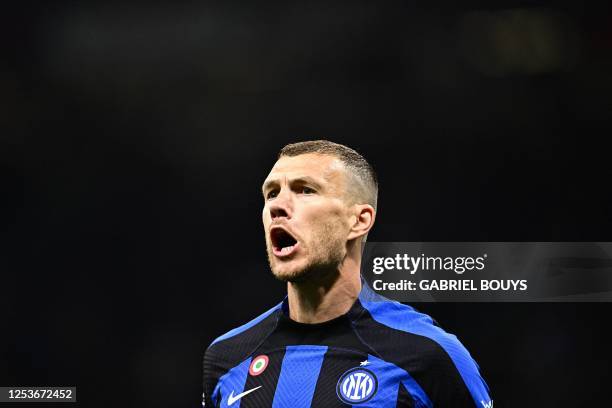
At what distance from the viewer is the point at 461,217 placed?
267 cm

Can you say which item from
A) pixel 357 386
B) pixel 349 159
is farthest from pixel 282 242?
pixel 357 386

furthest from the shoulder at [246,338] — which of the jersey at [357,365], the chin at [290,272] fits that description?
the chin at [290,272]

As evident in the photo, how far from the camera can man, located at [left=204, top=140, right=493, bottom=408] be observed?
171cm

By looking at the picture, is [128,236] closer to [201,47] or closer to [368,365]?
[201,47]

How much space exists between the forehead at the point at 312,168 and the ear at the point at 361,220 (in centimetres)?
9

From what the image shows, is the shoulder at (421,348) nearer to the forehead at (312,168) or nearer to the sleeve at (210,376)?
the forehead at (312,168)

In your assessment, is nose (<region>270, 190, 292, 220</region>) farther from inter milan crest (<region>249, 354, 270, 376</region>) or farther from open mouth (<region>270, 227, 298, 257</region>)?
inter milan crest (<region>249, 354, 270, 376</region>)

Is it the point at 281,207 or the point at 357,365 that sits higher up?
the point at 281,207

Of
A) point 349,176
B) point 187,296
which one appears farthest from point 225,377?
point 187,296

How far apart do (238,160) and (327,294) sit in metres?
1.06

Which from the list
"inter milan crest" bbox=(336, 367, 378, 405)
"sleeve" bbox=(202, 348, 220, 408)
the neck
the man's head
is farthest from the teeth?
"sleeve" bbox=(202, 348, 220, 408)

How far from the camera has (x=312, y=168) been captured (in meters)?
1.81

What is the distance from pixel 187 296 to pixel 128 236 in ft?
1.04

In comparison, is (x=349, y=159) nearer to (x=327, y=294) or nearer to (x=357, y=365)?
(x=327, y=294)
